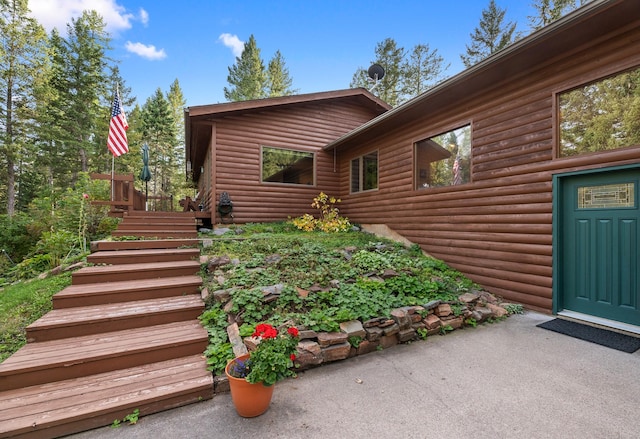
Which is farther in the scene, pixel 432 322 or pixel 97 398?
pixel 432 322

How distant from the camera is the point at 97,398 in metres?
2.01

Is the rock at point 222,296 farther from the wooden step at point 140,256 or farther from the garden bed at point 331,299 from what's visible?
the wooden step at point 140,256

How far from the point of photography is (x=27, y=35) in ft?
42.0

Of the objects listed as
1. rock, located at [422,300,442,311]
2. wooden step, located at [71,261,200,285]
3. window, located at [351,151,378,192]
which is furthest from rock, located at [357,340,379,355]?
window, located at [351,151,378,192]

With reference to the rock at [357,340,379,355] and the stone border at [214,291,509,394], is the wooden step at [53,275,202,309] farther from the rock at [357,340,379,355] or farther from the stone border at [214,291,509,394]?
the rock at [357,340,379,355]

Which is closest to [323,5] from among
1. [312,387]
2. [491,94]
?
[491,94]

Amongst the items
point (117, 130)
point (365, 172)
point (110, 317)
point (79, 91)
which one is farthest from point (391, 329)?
point (79, 91)

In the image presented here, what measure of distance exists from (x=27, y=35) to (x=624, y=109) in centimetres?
2100

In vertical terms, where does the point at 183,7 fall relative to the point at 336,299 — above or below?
above

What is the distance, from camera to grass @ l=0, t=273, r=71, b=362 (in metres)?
2.71

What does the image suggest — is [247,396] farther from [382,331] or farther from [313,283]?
[313,283]

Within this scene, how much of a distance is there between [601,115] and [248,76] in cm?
2045

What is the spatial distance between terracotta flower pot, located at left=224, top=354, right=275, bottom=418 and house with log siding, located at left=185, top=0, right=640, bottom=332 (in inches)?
160

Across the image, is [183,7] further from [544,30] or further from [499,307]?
[499,307]
